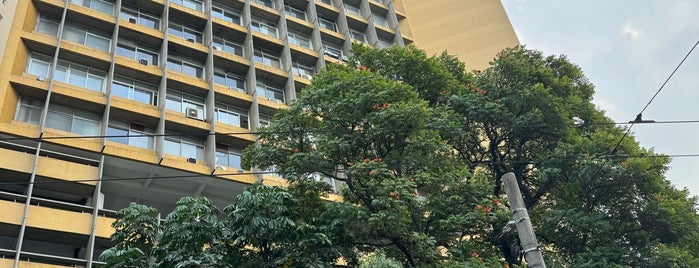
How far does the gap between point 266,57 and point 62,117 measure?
35.5ft

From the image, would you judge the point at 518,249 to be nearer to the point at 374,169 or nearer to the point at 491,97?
the point at 374,169

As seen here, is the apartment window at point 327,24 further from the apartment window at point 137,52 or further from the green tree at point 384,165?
the green tree at point 384,165

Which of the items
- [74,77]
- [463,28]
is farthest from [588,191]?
[463,28]

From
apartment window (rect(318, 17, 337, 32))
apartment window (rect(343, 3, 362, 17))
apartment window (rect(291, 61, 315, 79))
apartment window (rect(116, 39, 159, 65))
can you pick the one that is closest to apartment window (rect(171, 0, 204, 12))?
apartment window (rect(116, 39, 159, 65))

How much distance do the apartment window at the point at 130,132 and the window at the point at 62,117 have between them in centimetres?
52

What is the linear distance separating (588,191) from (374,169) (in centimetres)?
574

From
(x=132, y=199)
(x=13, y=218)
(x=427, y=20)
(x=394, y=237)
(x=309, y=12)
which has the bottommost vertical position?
(x=394, y=237)

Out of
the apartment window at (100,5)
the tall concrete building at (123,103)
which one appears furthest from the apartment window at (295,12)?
the apartment window at (100,5)

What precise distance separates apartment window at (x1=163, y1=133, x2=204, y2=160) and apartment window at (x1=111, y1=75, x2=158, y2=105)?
2012 millimetres

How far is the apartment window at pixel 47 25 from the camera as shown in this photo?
21.7 meters

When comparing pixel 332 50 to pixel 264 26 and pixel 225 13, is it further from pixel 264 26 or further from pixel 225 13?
pixel 225 13

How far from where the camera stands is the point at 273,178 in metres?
21.9

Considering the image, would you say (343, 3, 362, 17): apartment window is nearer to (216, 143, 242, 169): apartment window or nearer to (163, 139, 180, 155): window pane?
(216, 143, 242, 169): apartment window

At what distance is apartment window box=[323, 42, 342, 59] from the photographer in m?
30.8
